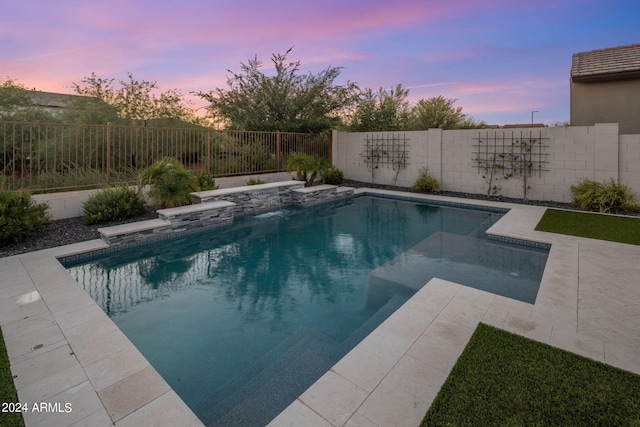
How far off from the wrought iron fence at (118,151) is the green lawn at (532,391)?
27.3 ft

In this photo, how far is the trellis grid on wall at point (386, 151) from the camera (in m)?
12.6

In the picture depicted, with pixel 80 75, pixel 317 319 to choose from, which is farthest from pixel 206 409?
pixel 80 75

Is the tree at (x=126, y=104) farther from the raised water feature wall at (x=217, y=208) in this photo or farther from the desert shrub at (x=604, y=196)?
the desert shrub at (x=604, y=196)

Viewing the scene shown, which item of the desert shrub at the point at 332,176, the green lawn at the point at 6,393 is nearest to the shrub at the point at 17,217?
the green lawn at the point at 6,393

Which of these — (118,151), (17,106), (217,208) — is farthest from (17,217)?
(17,106)

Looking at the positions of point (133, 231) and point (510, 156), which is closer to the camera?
point (133, 231)

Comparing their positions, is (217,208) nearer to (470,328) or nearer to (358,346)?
(358,346)

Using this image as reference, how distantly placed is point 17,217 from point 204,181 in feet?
14.6

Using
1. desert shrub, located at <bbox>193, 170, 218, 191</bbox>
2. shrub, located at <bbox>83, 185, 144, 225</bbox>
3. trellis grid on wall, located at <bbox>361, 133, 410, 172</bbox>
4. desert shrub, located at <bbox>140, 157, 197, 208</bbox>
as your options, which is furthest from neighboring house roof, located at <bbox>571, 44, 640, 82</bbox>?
shrub, located at <bbox>83, 185, 144, 225</bbox>

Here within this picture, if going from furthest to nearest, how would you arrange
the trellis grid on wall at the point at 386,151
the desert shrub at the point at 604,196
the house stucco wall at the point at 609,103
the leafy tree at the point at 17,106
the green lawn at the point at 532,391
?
the trellis grid on wall at the point at 386,151, the leafy tree at the point at 17,106, the house stucco wall at the point at 609,103, the desert shrub at the point at 604,196, the green lawn at the point at 532,391

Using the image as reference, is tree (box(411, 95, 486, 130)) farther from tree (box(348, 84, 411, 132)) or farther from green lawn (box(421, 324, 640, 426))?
green lawn (box(421, 324, 640, 426))

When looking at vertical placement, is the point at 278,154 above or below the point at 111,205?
above

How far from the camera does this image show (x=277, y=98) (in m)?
14.1

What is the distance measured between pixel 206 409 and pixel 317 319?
1.56m
